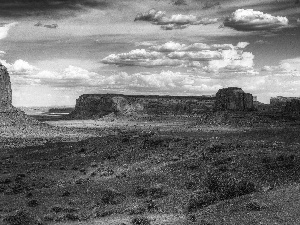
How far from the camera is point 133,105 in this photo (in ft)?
562

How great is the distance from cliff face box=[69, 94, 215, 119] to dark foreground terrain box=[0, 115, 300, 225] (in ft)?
420

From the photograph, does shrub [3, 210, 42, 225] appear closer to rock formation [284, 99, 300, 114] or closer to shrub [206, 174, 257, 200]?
shrub [206, 174, 257, 200]

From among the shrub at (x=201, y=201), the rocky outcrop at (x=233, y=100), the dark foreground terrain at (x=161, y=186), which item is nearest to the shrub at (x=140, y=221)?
the dark foreground terrain at (x=161, y=186)

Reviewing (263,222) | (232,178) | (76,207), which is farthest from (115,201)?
(263,222)

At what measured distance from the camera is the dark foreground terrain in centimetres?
1645

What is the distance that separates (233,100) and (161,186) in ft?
327

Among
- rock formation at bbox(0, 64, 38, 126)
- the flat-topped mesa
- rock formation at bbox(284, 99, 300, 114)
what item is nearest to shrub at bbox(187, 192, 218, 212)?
rock formation at bbox(0, 64, 38, 126)

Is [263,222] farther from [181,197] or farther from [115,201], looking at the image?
[115,201]

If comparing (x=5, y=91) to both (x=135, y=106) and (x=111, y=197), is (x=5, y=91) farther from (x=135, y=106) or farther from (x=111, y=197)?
(x=135, y=106)

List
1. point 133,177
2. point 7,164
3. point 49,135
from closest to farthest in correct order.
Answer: point 133,177
point 7,164
point 49,135

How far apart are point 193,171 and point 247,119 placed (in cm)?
7415

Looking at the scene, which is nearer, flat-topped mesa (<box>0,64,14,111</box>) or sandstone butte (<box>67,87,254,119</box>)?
flat-topped mesa (<box>0,64,14,111</box>)

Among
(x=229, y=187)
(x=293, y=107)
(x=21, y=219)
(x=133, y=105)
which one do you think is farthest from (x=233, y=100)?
(x=21, y=219)

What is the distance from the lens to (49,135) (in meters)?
68.9
